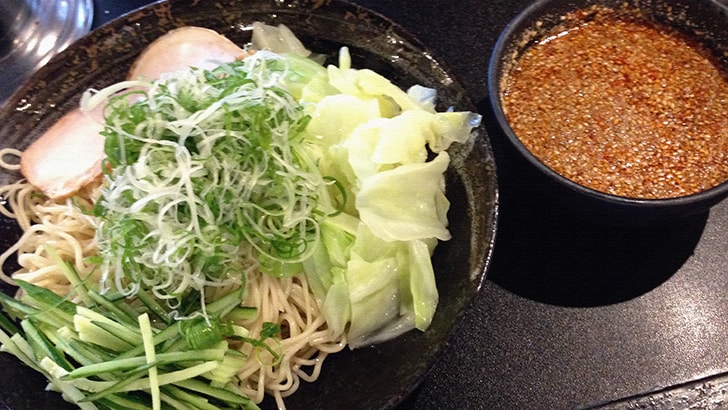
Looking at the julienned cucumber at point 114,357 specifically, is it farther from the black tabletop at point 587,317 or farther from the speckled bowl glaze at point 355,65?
the black tabletop at point 587,317

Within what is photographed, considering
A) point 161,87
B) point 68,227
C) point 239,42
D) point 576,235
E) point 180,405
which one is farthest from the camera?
point 239,42

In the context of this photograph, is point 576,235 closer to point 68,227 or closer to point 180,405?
point 180,405

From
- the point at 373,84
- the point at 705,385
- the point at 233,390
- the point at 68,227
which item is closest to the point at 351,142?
the point at 373,84

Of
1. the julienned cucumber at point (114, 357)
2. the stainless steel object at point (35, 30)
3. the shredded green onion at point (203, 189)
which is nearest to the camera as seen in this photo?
the julienned cucumber at point (114, 357)

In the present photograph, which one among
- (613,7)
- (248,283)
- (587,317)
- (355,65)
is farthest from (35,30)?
(587,317)

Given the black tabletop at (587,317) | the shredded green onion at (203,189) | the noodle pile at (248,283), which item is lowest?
the black tabletop at (587,317)

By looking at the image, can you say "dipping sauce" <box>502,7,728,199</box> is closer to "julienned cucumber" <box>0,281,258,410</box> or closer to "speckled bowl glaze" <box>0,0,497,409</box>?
"speckled bowl glaze" <box>0,0,497,409</box>

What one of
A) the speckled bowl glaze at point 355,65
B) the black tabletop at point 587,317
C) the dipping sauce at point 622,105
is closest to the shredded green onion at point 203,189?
the speckled bowl glaze at point 355,65
